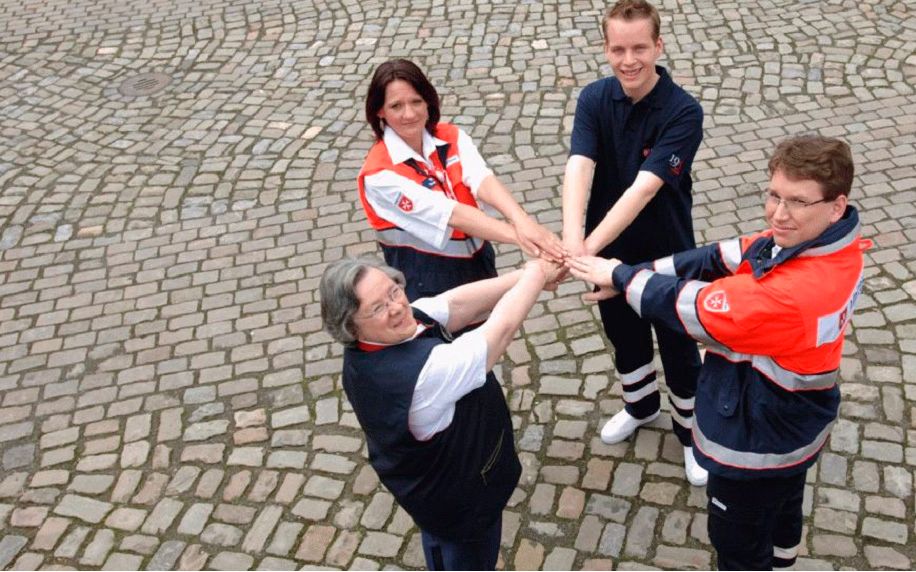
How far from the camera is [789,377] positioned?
313 cm

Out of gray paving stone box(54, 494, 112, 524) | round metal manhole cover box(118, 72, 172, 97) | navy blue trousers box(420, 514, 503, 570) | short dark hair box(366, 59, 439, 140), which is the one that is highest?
short dark hair box(366, 59, 439, 140)

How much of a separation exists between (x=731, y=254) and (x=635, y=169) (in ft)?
2.41

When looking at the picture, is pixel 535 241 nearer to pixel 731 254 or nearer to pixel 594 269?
pixel 594 269

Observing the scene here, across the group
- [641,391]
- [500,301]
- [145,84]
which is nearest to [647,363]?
[641,391]

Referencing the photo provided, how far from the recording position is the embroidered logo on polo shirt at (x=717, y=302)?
302 centimetres

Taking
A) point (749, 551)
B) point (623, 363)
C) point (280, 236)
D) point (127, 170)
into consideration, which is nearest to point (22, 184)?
point (127, 170)

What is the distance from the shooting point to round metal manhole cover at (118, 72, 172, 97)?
9.28m

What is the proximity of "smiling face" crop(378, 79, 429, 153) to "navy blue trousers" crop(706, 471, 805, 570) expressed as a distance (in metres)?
1.90

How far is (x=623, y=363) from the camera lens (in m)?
4.70

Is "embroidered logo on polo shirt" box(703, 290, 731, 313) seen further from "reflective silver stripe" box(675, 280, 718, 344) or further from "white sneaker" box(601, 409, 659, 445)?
"white sneaker" box(601, 409, 659, 445)

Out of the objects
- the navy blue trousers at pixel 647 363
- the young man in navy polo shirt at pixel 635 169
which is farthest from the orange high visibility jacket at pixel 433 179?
the navy blue trousers at pixel 647 363

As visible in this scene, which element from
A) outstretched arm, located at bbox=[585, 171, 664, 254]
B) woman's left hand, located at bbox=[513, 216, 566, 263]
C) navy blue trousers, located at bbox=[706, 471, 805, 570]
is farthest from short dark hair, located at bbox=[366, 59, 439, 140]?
navy blue trousers, located at bbox=[706, 471, 805, 570]

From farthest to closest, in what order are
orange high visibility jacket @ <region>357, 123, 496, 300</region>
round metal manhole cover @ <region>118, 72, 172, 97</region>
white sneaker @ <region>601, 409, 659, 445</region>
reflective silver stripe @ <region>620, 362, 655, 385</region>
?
round metal manhole cover @ <region>118, 72, 172, 97</region> → white sneaker @ <region>601, 409, 659, 445</region> → reflective silver stripe @ <region>620, 362, 655, 385</region> → orange high visibility jacket @ <region>357, 123, 496, 300</region>

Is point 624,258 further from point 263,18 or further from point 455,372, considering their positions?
point 263,18
